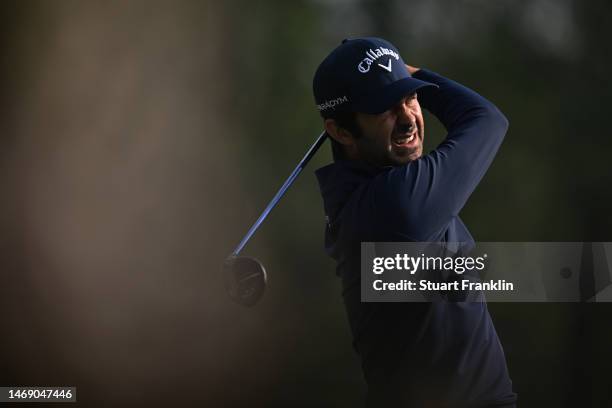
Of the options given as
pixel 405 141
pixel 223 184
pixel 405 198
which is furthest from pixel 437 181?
pixel 223 184

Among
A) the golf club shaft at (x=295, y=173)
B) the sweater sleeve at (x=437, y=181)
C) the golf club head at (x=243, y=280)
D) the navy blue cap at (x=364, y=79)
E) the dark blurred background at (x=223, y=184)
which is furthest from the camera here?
the dark blurred background at (x=223, y=184)

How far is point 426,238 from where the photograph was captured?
57.1 inches

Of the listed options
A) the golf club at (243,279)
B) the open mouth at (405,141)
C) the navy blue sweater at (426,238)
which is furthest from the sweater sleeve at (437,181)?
the golf club at (243,279)

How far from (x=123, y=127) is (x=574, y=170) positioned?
3.67 meters

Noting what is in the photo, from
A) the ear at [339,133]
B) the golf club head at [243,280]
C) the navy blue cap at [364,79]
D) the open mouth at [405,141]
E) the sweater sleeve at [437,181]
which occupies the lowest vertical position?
the golf club head at [243,280]

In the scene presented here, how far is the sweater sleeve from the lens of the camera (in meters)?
1.41

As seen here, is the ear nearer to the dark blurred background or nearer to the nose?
the nose

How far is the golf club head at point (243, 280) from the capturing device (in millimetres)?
1947

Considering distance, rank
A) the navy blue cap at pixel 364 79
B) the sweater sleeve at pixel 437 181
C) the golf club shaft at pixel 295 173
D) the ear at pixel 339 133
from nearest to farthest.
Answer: the sweater sleeve at pixel 437 181 → the navy blue cap at pixel 364 79 → the ear at pixel 339 133 → the golf club shaft at pixel 295 173

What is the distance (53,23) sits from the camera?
5.15 metres

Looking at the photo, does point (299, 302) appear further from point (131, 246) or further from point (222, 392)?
point (131, 246)

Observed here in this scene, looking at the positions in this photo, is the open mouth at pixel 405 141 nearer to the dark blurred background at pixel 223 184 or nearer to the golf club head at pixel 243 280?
the golf club head at pixel 243 280

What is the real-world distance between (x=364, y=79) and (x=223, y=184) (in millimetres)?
4571

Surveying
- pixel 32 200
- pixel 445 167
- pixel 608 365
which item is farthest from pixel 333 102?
pixel 608 365
